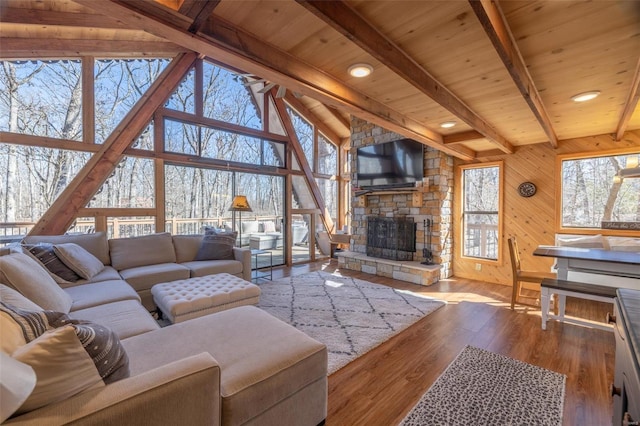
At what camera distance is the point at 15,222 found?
3.41m

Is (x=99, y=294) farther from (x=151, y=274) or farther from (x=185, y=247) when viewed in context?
(x=185, y=247)

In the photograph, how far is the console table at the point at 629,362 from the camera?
79 centimetres

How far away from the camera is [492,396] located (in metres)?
1.88

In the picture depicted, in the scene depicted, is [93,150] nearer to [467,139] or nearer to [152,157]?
[152,157]

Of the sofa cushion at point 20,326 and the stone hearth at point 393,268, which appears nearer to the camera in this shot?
the sofa cushion at point 20,326

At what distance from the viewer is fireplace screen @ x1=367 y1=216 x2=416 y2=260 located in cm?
512

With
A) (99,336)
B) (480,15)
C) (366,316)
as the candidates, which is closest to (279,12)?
(480,15)

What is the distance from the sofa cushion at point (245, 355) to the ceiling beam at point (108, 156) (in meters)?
3.11

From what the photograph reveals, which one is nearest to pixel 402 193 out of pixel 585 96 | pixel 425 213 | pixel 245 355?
pixel 425 213

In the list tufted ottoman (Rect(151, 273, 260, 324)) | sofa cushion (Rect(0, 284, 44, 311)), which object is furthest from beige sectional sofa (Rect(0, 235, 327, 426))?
tufted ottoman (Rect(151, 273, 260, 324))

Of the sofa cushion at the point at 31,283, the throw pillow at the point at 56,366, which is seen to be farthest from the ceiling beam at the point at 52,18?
the throw pillow at the point at 56,366

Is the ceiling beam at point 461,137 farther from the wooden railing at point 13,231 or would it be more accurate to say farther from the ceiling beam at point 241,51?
the wooden railing at point 13,231

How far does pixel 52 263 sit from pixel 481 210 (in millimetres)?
5942

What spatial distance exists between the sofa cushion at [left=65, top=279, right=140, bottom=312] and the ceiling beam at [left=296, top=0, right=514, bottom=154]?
8.48 ft
